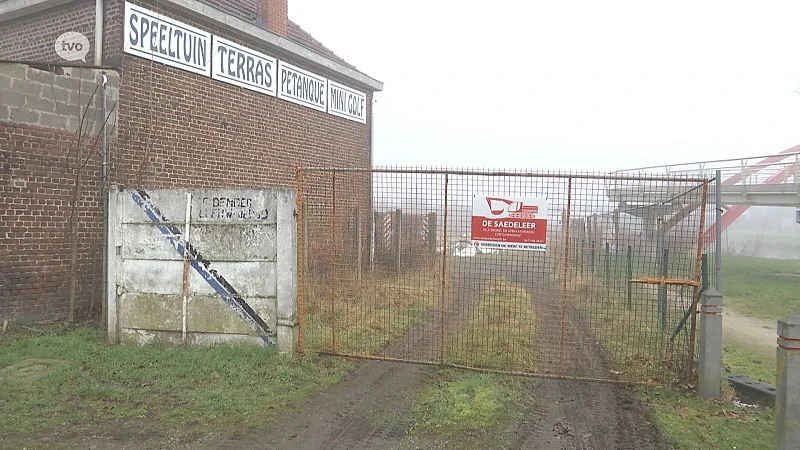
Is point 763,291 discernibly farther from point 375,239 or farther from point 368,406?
point 368,406

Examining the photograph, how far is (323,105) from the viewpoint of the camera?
1431 cm

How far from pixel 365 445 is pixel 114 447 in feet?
6.72

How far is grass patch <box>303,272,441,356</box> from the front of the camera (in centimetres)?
769

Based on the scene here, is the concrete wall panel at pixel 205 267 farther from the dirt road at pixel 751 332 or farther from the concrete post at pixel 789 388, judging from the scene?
the dirt road at pixel 751 332

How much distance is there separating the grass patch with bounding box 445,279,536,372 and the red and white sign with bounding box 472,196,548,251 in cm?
102

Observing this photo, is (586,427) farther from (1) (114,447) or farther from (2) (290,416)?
(1) (114,447)

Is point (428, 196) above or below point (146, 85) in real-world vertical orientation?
below

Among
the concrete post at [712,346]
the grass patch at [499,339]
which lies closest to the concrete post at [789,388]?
the concrete post at [712,346]

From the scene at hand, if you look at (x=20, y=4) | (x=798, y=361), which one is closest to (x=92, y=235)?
(x=20, y=4)

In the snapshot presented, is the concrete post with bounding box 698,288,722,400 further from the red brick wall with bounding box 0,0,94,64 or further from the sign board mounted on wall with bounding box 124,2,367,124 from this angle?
the red brick wall with bounding box 0,0,94,64

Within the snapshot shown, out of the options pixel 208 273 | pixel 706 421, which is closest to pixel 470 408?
pixel 706 421

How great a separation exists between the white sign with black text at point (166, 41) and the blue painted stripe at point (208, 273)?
3.48 meters

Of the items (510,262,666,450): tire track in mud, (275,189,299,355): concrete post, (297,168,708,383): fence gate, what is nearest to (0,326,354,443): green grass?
(275,189,299,355): concrete post

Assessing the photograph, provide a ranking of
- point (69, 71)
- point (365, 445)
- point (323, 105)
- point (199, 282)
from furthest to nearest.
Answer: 1. point (323, 105)
2. point (69, 71)
3. point (199, 282)
4. point (365, 445)
